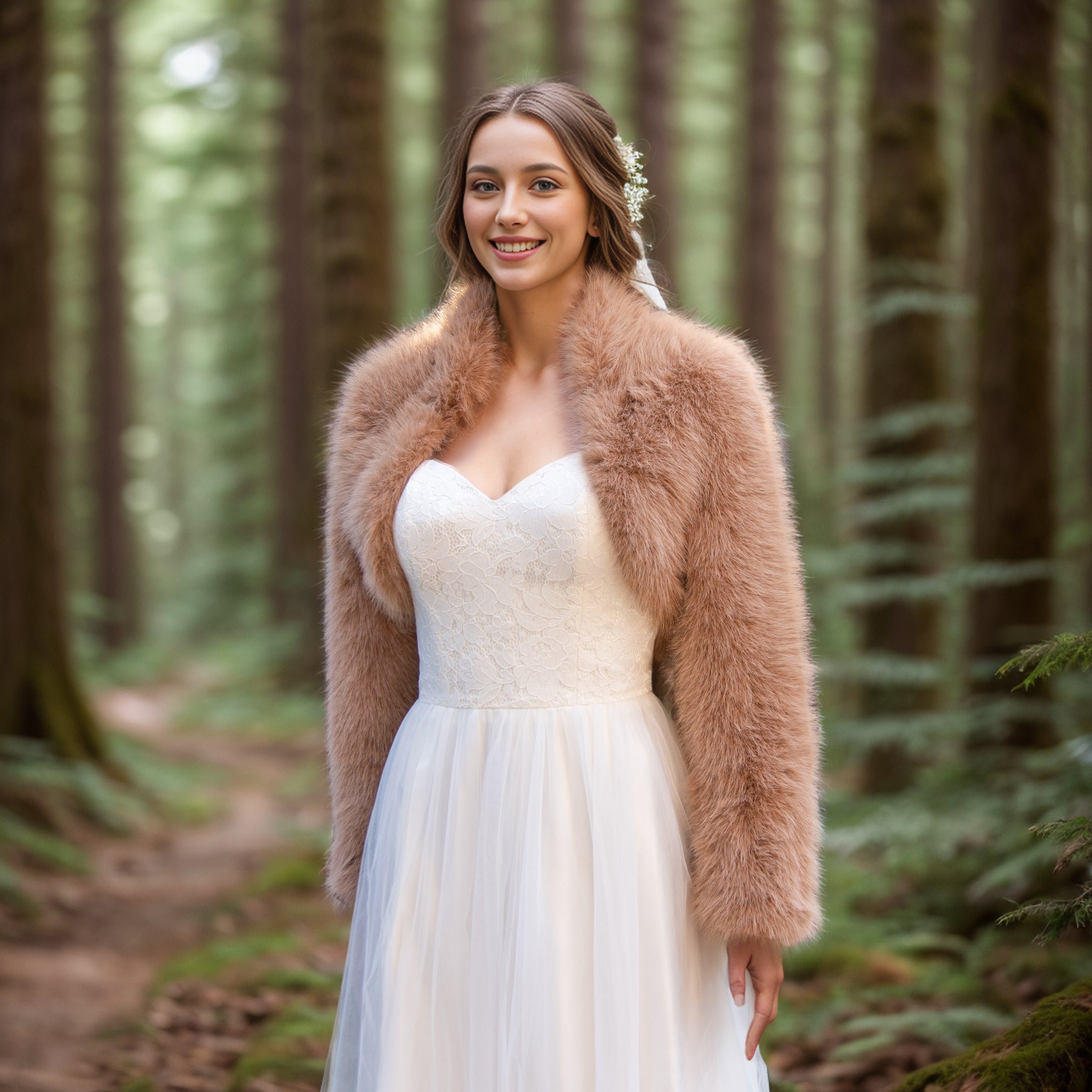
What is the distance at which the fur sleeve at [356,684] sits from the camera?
2.70 meters

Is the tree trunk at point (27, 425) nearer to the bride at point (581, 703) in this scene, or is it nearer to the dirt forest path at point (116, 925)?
the dirt forest path at point (116, 925)

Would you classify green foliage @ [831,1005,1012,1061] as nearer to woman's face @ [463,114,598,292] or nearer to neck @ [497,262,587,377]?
neck @ [497,262,587,377]

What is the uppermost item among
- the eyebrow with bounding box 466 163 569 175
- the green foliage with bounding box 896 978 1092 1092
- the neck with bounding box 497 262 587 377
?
the eyebrow with bounding box 466 163 569 175

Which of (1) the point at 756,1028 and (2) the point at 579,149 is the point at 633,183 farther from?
(1) the point at 756,1028

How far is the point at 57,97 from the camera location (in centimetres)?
1753

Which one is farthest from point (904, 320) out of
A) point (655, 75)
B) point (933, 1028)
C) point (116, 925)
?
→ point (655, 75)

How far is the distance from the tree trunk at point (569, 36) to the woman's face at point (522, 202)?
11.1 metres

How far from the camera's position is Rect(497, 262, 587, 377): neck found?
2650 mm

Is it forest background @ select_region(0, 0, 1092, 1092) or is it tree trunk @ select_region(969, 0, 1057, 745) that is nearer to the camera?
forest background @ select_region(0, 0, 1092, 1092)

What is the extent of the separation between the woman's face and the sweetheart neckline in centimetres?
43

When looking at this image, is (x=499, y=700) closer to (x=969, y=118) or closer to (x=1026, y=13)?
(x=1026, y=13)

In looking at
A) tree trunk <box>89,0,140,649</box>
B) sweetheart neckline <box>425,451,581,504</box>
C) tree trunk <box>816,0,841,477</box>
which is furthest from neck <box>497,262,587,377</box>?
tree trunk <box>89,0,140,649</box>

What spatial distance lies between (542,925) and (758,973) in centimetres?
49

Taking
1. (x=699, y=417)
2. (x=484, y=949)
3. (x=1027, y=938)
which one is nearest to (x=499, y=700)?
(x=484, y=949)
